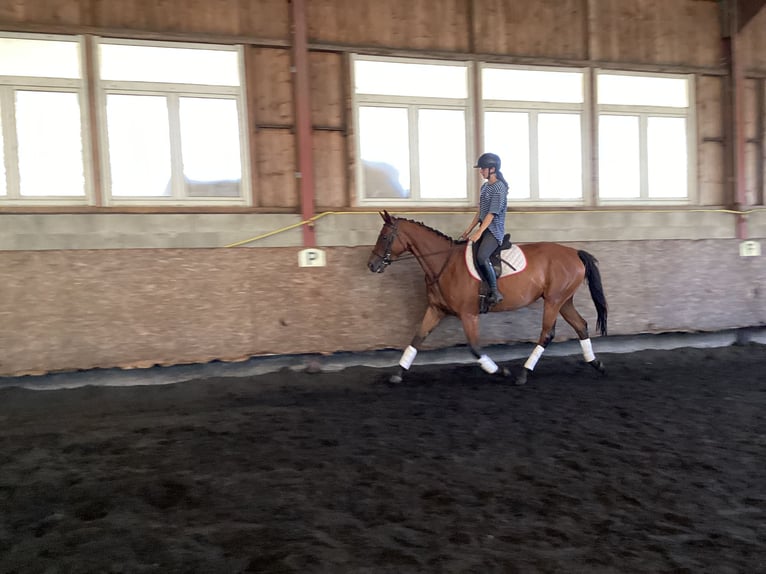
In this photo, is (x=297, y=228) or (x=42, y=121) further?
(x=297, y=228)

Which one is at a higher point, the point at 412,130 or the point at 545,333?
the point at 412,130

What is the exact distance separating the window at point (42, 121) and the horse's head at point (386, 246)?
305 cm

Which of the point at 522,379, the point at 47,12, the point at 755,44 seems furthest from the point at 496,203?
the point at 755,44

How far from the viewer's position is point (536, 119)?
6953mm

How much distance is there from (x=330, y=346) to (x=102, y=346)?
2331mm

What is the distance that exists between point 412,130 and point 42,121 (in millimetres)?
3913

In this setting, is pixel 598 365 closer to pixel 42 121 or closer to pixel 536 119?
pixel 536 119

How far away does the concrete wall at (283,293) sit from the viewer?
17.7 feet

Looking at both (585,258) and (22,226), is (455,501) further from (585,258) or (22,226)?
(22,226)

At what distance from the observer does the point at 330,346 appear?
242 inches

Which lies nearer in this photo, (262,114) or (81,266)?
(81,266)

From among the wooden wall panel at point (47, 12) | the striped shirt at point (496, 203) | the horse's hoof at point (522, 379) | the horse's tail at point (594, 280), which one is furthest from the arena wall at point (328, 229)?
the striped shirt at point (496, 203)

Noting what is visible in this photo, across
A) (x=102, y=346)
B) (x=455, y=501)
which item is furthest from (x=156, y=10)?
(x=455, y=501)

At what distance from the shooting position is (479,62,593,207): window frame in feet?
22.2
